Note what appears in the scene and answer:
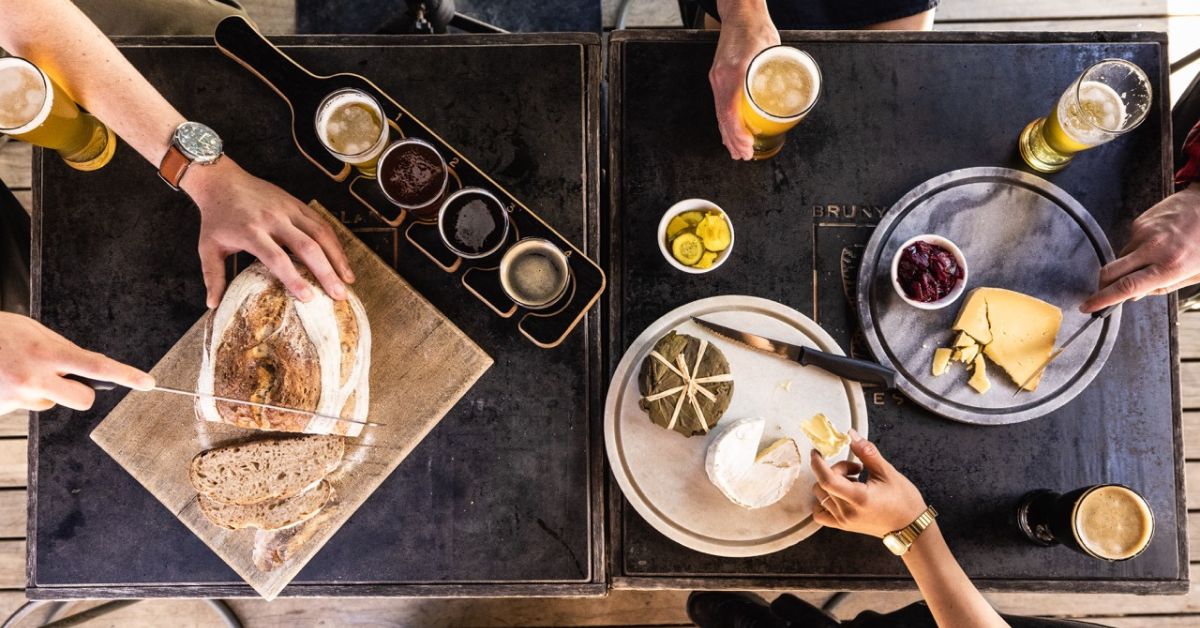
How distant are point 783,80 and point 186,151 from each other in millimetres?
1326

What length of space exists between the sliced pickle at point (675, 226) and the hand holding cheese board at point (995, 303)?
40 cm

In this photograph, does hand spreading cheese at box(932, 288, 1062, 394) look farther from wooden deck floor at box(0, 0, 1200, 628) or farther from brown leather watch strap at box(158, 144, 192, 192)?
brown leather watch strap at box(158, 144, 192, 192)

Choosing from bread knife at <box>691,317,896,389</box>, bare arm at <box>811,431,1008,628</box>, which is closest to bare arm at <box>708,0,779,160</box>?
bread knife at <box>691,317,896,389</box>

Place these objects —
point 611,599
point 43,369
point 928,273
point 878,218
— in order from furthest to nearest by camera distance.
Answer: point 611,599 → point 878,218 → point 928,273 → point 43,369

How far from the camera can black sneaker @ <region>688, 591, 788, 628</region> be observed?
1.98 meters

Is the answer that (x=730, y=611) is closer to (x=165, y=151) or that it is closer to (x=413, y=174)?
(x=413, y=174)

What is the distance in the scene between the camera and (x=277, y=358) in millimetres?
1338

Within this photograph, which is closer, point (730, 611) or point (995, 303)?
point (995, 303)

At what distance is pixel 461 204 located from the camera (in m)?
1.40

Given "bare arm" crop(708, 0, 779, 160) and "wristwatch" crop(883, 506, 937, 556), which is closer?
"wristwatch" crop(883, 506, 937, 556)

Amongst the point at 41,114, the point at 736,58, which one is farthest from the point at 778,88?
the point at 41,114

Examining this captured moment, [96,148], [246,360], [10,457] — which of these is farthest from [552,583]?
[10,457]

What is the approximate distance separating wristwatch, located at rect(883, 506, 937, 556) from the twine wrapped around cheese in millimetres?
432

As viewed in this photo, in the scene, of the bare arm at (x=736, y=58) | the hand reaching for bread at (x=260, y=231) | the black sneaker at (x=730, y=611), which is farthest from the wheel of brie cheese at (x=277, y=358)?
the black sneaker at (x=730, y=611)
